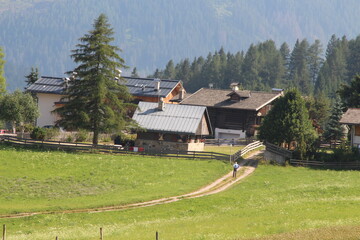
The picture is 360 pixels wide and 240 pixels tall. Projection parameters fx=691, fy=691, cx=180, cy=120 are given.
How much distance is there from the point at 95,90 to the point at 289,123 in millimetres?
19559

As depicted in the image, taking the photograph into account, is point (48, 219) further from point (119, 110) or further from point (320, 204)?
point (119, 110)

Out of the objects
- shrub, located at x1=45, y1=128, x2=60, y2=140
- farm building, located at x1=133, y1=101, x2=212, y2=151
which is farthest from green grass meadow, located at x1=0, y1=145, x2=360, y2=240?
shrub, located at x1=45, y1=128, x2=60, y2=140

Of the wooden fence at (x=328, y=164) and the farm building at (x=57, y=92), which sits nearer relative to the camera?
the wooden fence at (x=328, y=164)

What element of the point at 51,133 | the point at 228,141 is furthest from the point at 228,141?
the point at 51,133

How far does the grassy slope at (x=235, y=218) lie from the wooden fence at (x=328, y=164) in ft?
42.7

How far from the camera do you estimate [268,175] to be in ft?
194

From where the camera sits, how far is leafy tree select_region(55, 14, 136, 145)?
68875 mm

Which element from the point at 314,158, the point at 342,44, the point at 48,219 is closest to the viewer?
the point at 48,219

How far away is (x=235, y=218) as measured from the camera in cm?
3634

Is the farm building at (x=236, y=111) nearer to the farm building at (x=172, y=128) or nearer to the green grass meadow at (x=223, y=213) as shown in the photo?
the farm building at (x=172, y=128)

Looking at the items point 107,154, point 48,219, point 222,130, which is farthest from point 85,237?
point 222,130

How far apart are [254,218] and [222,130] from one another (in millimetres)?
54965

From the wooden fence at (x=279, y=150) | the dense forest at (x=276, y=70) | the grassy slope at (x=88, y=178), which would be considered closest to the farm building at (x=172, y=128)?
the grassy slope at (x=88, y=178)

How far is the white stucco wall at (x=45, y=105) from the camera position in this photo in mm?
93438
